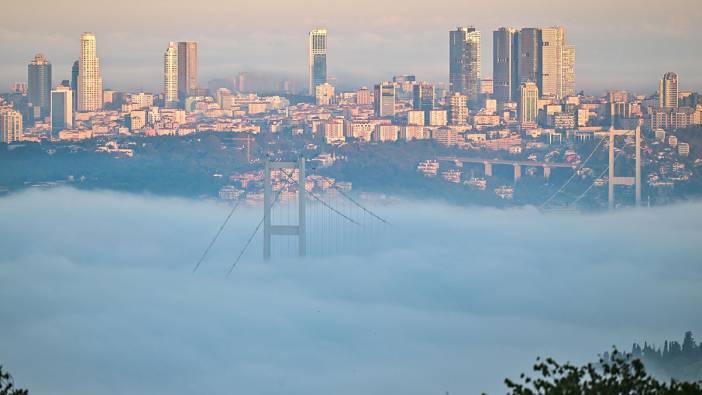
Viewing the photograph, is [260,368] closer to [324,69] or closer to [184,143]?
[184,143]

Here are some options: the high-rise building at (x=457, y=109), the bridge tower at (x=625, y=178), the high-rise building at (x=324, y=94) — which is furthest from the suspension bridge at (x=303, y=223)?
the high-rise building at (x=324, y=94)

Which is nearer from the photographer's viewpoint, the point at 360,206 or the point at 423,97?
the point at 360,206

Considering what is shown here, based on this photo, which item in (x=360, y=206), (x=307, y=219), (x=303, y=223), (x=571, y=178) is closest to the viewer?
(x=303, y=223)

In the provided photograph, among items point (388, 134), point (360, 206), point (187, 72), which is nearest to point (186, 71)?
point (187, 72)

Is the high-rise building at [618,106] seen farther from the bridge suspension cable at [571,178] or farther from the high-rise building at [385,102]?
the high-rise building at [385,102]

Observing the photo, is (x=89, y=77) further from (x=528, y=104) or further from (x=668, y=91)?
(x=668, y=91)

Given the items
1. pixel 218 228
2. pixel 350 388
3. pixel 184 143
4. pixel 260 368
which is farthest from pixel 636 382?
pixel 184 143
